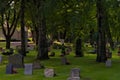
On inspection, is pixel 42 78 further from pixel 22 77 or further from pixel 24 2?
pixel 24 2

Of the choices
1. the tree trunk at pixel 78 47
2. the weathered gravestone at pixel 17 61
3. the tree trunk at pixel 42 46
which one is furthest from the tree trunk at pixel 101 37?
the weathered gravestone at pixel 17 61

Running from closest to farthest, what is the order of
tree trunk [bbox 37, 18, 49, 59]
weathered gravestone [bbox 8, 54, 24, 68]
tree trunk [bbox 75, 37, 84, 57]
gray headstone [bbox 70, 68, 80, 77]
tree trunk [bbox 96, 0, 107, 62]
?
gray headstone [bbox 70, 68, 80, 77]
weathered gravestone [bbox 8, 54, 24, 68]
tree trunk [bbox 96, 0, 107, 62]
tree trunk [bbox 37, 18, 49, 59]
tree trunk [bbox 75, 37, 84, 57]

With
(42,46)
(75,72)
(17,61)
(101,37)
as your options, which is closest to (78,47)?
(42,46)

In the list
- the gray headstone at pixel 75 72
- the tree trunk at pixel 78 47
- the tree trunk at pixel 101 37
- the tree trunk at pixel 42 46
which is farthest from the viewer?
the tree trunk at pixel 78 47

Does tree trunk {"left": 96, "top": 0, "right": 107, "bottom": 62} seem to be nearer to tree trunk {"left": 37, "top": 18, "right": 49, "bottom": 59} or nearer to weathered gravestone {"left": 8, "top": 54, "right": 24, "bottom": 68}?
tree trunk {"left": 37, "top": 18, "right": 49, "bottom": 59}

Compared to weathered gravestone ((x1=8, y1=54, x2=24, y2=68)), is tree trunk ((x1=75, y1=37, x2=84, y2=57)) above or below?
above

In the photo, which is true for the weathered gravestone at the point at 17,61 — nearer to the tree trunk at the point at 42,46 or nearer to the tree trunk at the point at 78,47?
the tree trunk at the point at 42,46

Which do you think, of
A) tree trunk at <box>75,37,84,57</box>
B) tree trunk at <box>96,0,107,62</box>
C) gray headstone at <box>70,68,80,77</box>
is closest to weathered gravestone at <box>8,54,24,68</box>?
gray headstone at <box>70,68,80,77</box>

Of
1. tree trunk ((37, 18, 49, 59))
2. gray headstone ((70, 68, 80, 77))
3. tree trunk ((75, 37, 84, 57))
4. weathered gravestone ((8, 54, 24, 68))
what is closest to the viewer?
gray headstone ((70, 68, 80, 77))

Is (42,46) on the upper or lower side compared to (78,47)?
upper

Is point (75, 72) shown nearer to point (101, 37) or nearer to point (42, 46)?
point (101, 37)

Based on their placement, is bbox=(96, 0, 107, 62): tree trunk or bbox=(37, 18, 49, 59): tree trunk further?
bbox=(37, 18, 49, 59): tree trunk

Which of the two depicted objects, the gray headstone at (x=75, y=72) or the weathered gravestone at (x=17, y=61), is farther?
the weathered gravestone at (x=17, y=61)

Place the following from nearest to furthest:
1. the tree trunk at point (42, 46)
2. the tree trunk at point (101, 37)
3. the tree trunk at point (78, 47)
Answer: the tree trunk at point (101, 37)
the tree trunk at point (42, 46)
the tree trunk at point (78, 47)
